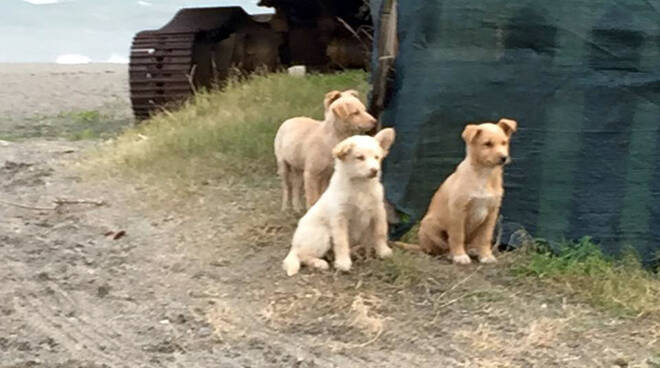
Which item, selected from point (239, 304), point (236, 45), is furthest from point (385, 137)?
point (236, 45)

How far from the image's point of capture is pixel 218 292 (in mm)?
5012

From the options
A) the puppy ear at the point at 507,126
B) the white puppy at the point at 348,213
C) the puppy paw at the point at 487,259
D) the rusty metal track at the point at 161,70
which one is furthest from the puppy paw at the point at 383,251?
the rusty metal track at the point at 161,70

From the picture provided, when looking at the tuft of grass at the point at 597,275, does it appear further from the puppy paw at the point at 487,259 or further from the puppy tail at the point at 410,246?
the puppy tail at the point at 410,246

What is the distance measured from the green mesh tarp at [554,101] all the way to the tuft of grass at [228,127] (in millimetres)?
2007

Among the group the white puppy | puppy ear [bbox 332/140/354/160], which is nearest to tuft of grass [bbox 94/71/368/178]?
the white puppy

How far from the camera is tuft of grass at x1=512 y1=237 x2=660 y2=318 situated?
4821 mm

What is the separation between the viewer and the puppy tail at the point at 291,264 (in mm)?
5141

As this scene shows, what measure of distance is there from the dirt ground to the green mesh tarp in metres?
0.45

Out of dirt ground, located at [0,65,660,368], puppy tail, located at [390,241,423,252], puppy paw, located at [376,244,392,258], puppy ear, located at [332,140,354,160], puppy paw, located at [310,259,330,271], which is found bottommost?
dirt ground, located at [0,65,660,368]

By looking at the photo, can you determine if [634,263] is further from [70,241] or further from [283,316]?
[70,241]

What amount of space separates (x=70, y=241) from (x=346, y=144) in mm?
1700

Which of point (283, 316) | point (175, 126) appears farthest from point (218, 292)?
point (175, 126)

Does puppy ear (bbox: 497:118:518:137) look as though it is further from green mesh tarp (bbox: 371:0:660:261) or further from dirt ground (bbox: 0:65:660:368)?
dirt ground (bbox: 0:65:660:368)

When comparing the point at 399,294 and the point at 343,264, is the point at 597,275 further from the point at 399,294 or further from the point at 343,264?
the point at 343,264
